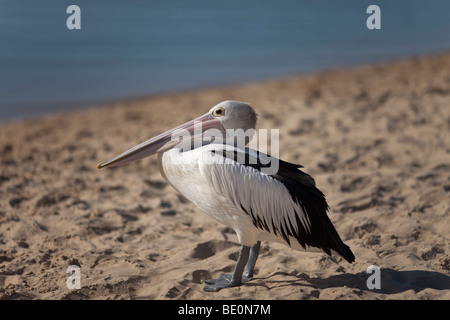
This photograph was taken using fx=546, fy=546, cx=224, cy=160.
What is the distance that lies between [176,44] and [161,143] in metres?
12.6

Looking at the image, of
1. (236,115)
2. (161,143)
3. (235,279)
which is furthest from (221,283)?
(236,115)

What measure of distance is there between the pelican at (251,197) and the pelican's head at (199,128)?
15 cm

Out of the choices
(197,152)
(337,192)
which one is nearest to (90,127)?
(337,192)

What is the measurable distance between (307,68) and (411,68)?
11.3 feet

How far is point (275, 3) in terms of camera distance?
22297 mm

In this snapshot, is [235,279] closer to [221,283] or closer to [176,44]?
[221,283]

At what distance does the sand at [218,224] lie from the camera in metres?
4.29

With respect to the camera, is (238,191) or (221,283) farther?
(221,283)

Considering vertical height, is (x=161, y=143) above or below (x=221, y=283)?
above

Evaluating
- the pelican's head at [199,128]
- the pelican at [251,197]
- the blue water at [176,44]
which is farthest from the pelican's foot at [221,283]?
the blue water at [176,44]

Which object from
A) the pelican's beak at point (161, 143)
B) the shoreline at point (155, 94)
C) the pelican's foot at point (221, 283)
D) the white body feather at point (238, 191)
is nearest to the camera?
the white body feather at point (238, 191)

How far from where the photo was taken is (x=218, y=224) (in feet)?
18.4

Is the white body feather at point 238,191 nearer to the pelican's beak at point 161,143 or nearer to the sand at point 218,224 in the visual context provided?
the pelican's beak at point 161,143
